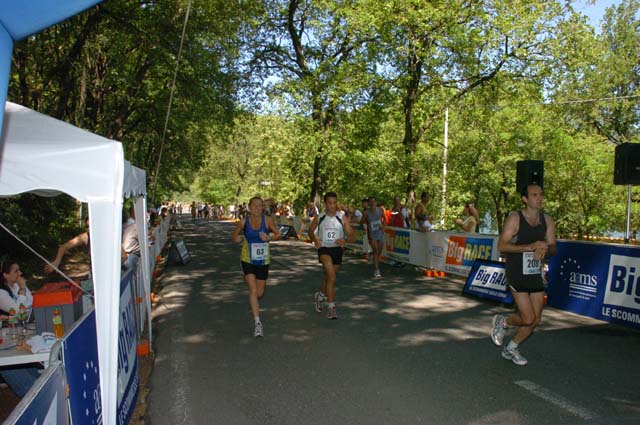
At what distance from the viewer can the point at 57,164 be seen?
397cm

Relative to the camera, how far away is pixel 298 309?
31.7 ft

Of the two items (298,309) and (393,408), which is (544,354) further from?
(298,309)

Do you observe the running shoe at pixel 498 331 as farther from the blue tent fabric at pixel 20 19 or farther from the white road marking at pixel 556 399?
the blue tent fabric at pixel 20 19

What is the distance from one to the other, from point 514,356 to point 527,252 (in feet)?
4.14

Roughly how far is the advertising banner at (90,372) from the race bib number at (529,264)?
4.18 metres

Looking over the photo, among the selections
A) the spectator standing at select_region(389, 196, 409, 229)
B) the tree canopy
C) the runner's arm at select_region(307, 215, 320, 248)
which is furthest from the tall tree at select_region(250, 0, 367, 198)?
the runner's arm at select_region(307, 215, 320, 248)

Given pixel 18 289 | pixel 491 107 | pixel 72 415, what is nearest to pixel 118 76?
pixel 491 107

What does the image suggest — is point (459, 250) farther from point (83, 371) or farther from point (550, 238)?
point (83, 371)

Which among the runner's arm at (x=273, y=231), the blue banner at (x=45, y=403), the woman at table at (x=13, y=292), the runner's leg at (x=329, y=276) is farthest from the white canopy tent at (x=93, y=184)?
the runner's leg at (x=329, y=276)

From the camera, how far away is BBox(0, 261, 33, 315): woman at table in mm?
5938

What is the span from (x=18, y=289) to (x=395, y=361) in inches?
174

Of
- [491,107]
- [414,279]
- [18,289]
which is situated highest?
[491,107]

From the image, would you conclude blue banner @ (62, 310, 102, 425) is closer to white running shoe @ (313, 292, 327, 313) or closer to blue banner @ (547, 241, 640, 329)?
white running shoe @ (313, 292, 327, 313)

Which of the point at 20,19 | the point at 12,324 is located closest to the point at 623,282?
the point at 12,324
